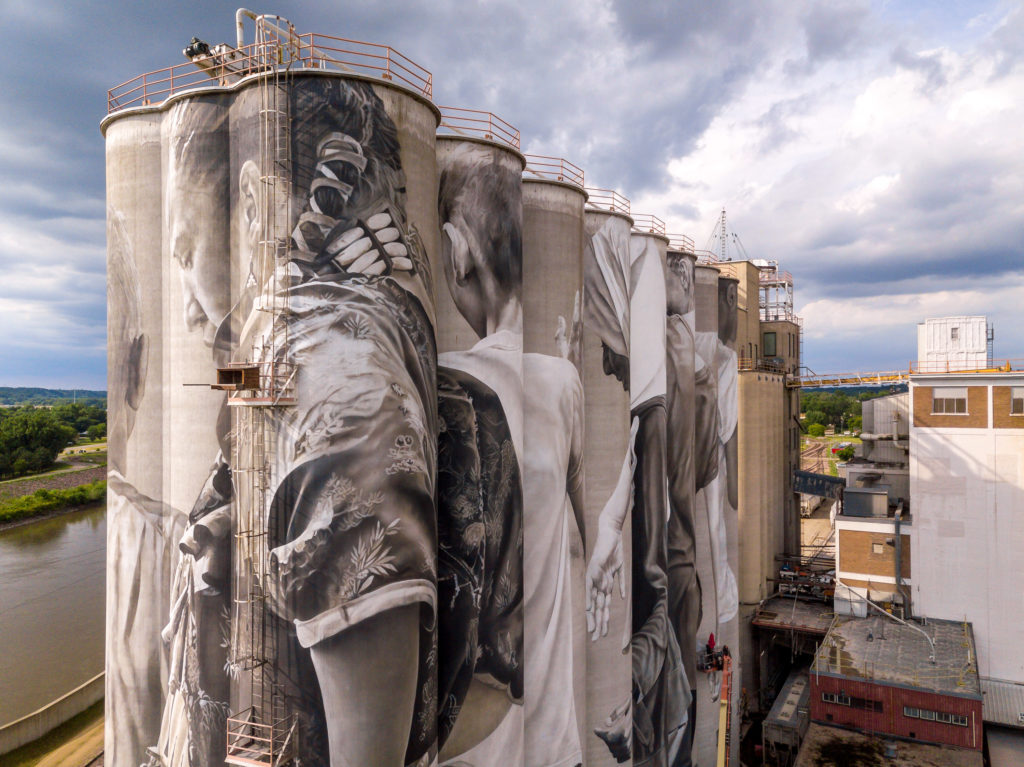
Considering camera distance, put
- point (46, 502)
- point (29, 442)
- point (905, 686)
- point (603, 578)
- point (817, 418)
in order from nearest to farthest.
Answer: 1. point (603, 578)
2. point (905, 686)
3. point (46, 502)
4. point (29, 442)
5. point (817, 418)

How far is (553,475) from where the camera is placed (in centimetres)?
1767

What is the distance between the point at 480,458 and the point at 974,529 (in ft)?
92.4

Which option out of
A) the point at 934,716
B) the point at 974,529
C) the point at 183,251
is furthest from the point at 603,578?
the point at 974,529

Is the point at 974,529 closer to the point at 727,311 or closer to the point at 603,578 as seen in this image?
the point at 727,311

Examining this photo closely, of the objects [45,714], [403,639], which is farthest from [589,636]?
[45,714]

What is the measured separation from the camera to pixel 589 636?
19.5 metres

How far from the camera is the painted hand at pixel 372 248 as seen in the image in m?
11.8

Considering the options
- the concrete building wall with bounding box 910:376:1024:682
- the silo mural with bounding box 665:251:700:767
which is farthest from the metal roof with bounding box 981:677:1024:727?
the silo mural with bounding box 665:251:700:767

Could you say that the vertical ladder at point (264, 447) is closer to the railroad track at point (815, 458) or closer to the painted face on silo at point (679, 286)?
the painted face on silo at point (679, 286)

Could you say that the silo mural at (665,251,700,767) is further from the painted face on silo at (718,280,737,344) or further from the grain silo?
the grain silo

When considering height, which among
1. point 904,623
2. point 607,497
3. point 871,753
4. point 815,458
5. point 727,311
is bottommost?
point 871,753

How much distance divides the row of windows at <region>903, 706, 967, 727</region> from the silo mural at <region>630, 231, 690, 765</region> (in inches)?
371

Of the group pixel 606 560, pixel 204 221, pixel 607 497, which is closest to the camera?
pixel 204 221

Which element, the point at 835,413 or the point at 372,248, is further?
the point at 835,413
